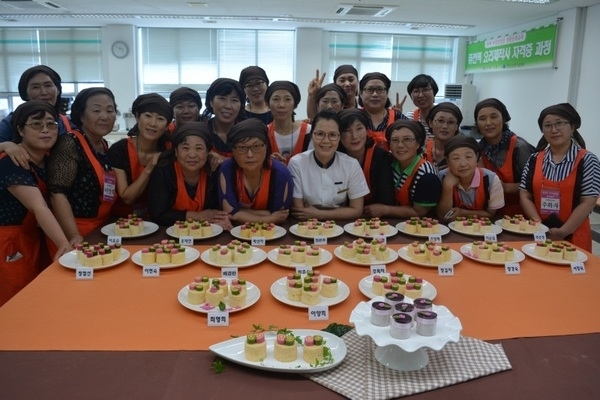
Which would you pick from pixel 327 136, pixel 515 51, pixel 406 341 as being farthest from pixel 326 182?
pixel 515 51

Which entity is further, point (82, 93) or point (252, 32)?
point (252, 32)

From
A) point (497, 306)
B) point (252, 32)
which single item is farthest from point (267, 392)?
point (252, 32)

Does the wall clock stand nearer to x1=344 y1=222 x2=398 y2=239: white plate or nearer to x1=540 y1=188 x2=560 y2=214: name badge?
x1=344 y1=222 x2=398 y2=239: white plate

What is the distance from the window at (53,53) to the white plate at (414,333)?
1038cm

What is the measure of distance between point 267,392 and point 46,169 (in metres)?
2.01

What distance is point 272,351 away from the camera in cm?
140

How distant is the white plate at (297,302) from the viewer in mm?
1723

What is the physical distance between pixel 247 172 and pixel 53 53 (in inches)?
374

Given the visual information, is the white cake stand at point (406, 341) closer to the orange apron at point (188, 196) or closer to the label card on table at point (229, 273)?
the label card on table at point (229, 273)

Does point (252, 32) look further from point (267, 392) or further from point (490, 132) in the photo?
point (267, 392)

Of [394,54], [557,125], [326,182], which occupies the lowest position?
[326,182]

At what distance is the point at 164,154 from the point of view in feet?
9.11

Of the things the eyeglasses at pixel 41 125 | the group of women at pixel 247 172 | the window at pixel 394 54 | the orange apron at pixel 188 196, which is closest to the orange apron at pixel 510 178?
the group of women at pixel 247 172

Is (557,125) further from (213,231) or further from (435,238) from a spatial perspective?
(213,231)
